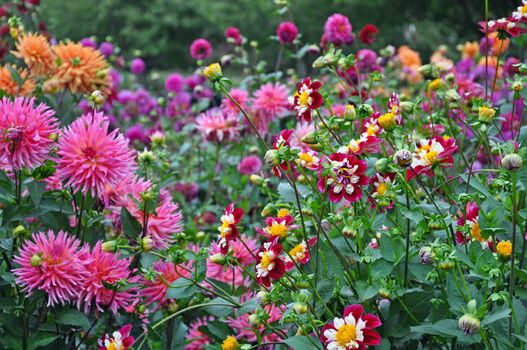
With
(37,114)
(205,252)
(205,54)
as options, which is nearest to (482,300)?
(205,252)

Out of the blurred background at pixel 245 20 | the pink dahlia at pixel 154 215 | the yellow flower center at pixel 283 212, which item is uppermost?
the yellow flower center at pixel 283 212

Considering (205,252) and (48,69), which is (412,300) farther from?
(48,69)

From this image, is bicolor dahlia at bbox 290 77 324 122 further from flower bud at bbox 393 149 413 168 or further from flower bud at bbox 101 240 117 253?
flower bud at bbox 101 240 117 253

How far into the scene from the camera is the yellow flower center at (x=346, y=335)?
1032 millimetres

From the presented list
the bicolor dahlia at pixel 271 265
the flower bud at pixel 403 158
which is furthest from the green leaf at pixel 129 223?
the flower bud at pixel 403 158

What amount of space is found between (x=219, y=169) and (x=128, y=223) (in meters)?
1.22

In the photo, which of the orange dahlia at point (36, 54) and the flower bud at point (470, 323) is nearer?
the flower bud at point (470, 323)

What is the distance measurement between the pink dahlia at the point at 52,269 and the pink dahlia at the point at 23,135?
15 centimetres

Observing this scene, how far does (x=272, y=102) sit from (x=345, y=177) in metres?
1.13

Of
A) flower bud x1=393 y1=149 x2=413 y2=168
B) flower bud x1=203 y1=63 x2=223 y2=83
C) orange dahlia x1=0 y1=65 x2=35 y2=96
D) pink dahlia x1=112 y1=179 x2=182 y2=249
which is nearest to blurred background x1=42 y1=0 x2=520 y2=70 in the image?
orange dahlia x1=0 y1=65 x2=35 y2=96

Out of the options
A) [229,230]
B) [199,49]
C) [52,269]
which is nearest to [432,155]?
[229,230]

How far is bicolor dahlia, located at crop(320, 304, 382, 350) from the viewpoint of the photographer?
1.03 m

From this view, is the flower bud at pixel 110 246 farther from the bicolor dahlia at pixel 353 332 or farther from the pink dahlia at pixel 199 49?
the pink dahlia at pixel 199 49

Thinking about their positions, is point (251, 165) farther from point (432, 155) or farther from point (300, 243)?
point (432, 155)
